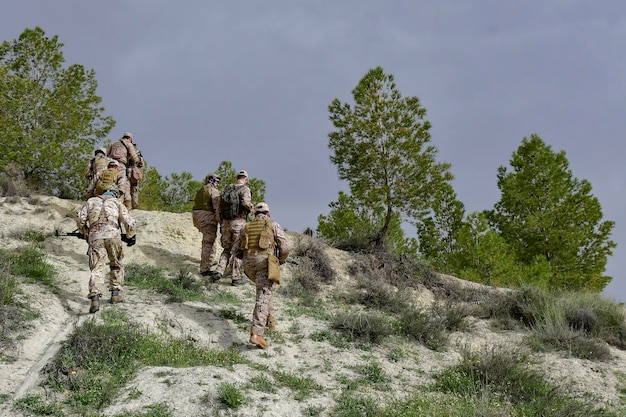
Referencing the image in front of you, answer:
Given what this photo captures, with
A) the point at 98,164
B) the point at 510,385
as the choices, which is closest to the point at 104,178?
the point at 98,164

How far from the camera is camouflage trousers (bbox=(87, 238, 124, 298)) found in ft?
27.3

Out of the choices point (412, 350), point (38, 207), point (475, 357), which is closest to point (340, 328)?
point (412, 350)

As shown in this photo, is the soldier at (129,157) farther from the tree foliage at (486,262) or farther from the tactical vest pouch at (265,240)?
the tree foliage at (486,262)

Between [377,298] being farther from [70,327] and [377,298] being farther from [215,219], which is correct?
[70,327]

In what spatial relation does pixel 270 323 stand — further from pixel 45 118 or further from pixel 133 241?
pixel 45 118

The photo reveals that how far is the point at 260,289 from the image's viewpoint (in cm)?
835

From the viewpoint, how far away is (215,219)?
11461 mm

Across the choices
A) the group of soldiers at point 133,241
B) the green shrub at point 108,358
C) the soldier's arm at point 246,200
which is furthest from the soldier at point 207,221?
the green shrub at point 108,358

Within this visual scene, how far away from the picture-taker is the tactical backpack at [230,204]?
11.0m

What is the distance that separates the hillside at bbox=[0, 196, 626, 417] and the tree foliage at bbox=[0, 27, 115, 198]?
201 inches

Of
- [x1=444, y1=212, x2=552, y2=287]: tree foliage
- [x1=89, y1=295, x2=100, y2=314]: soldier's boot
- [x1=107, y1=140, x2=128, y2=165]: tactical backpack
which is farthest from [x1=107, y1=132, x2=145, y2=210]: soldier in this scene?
[x1=444, y1=212, x2=552, y2=287]: tree foliage

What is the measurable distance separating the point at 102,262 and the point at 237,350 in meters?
2.56

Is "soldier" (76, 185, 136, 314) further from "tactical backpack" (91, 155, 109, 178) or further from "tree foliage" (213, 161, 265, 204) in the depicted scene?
"tree foliage" (213, 161, 265, 204)

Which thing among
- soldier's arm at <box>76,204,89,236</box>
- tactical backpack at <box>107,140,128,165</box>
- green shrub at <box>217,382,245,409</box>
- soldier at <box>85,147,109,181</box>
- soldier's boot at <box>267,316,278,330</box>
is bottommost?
green shrub at <box>217,382,245,409</box>
